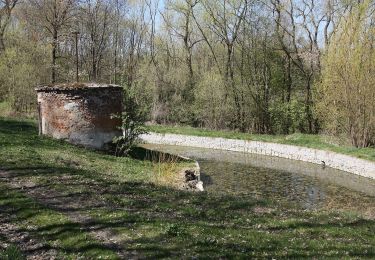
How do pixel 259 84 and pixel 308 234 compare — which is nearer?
pixel 308 234

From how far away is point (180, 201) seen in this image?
41.0ft

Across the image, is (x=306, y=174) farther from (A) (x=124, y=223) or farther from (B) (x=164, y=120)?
(B) (x=164, y=120)

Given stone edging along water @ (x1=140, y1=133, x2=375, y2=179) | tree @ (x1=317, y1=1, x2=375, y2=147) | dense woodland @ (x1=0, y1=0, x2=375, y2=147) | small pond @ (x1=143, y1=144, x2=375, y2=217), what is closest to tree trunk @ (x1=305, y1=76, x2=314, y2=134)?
dense woodland @ (x1=0, y1=0, x2=375, y2=147)

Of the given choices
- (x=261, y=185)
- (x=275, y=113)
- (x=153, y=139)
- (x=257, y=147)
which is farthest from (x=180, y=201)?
(x=275, y=113)

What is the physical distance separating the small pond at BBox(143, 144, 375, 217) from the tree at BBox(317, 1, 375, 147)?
3.89m

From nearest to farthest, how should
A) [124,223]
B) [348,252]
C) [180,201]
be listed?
1. [348,252]
2. [124,223]
3. [180,201]

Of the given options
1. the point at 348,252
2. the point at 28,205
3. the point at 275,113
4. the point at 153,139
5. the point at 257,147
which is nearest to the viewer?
the point at 348,252

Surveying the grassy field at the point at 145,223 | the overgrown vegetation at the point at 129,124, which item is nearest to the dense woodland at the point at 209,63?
the overgrown vegetation at the point at 129,124

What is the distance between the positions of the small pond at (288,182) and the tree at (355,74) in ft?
12.8

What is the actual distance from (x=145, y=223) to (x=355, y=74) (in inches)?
892

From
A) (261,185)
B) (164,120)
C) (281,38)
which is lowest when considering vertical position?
(261,185)

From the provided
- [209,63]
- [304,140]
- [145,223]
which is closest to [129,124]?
[145,223]

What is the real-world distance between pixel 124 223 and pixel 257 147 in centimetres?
2651

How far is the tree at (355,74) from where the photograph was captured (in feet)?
92.9
